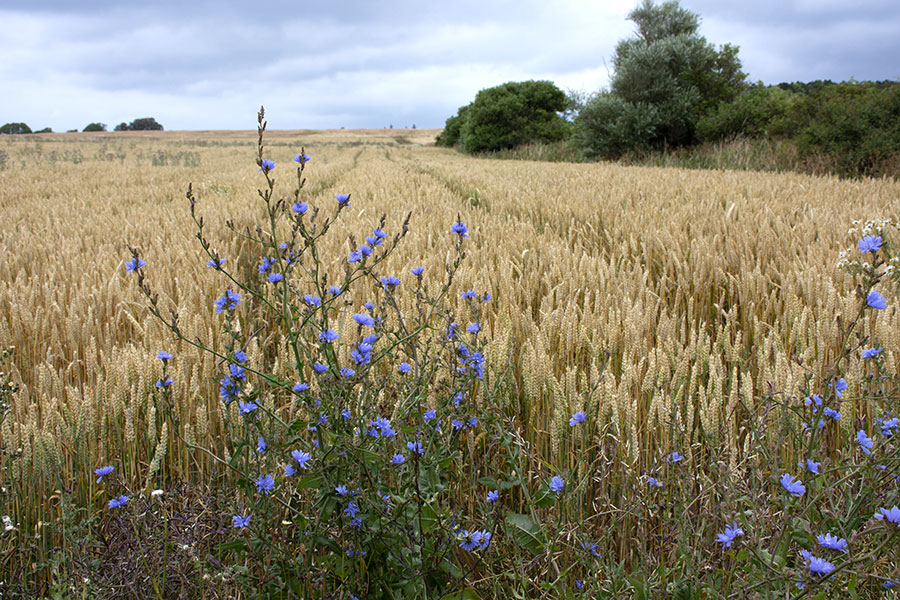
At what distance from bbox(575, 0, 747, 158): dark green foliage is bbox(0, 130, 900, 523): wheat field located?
36.5 feet

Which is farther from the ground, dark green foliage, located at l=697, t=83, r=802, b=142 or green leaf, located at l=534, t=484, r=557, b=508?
dark green foliage, located at l=697, t=83, r=802, b=142

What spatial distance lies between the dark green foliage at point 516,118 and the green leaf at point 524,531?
23.5 meters

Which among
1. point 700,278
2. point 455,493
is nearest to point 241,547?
point 455,493

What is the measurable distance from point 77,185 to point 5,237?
5.03 m

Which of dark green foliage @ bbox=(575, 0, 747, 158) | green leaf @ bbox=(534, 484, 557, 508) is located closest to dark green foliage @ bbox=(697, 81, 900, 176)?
dark green foliage @ bbox=(575, 0, 747, 158)

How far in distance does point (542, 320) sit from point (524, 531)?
1.02m

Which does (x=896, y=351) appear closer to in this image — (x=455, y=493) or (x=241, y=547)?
(x=455, y=493)

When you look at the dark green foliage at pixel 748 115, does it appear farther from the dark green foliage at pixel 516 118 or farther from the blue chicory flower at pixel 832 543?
the blue chicory flower at pixel 832 543

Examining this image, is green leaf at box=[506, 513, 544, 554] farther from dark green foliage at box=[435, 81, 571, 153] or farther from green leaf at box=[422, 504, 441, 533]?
dark green foliage at box=[435, 81, 571, 153]

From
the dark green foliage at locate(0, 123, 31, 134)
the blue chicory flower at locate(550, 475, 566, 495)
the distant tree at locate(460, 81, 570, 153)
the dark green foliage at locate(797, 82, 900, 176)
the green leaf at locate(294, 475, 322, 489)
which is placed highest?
the dark green foliage at locate(0, 123, 31, 134)

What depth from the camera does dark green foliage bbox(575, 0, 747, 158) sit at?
15.5 m

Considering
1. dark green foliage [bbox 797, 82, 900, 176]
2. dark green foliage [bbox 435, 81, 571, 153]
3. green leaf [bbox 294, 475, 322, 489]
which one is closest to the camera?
green leaf [bbox 294, 475, 322, 489]

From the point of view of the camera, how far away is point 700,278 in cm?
261

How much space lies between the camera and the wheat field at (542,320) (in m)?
1.43
